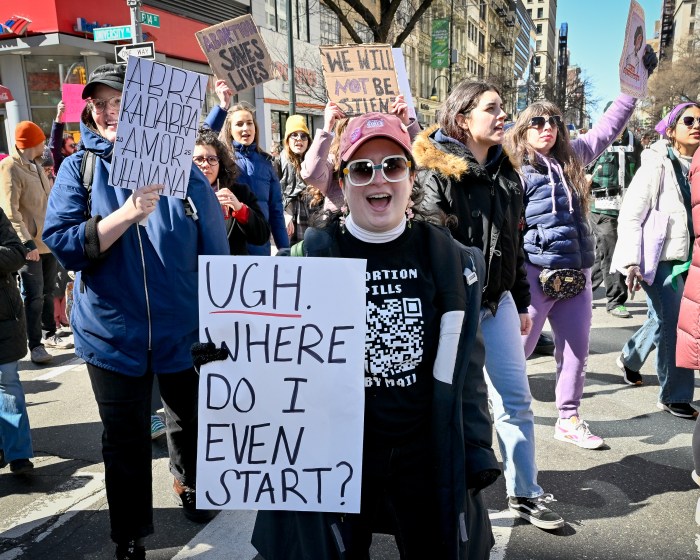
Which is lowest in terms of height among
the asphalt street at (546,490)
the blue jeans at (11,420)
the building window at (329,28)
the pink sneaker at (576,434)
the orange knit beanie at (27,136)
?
the asphalt street at (546,490)

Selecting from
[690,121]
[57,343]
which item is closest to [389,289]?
[690,121]

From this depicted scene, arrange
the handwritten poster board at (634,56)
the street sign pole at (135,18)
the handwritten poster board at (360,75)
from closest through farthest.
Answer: the handwritten poster board at (634,56)
the handwritten poster board at (360,75)
the street sign pole at (135,18)

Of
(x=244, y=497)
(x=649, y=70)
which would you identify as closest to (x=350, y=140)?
(x=244, y=497)

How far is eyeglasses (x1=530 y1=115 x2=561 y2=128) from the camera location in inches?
152

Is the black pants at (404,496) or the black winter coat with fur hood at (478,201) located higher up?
the black winter coat with fur hood at (478,201)

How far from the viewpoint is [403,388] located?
6.37 ft

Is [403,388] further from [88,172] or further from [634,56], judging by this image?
[634,56]

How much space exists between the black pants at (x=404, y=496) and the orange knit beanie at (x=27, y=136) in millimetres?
5689

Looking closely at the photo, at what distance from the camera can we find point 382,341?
1920 mm

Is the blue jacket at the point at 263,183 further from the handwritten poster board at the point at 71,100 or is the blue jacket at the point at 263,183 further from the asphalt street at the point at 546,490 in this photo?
the asphalt street at the point at 546,490

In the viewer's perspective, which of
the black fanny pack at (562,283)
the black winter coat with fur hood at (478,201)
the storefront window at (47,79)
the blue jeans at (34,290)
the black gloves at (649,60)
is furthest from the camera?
the storefront window at (47,79)

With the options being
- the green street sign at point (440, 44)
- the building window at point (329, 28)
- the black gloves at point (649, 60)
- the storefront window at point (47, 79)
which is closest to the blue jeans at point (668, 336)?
the black gloves at point (649, 60)

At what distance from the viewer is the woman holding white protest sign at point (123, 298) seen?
2600 millimetres

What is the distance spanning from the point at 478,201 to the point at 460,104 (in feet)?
1.61
